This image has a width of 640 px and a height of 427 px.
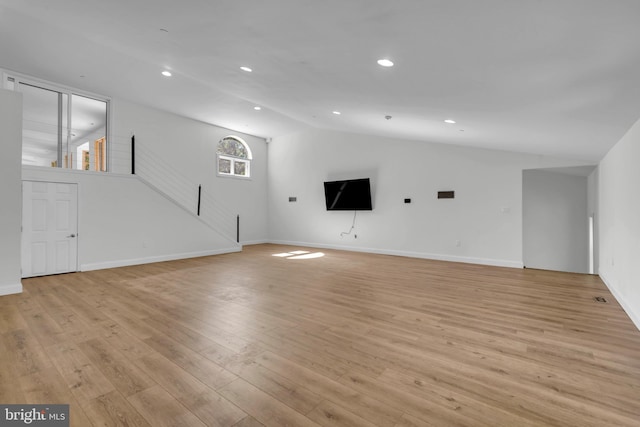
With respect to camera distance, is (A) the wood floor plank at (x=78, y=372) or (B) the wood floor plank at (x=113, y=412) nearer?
(B) the wood floor plank at (x=113, y=412)

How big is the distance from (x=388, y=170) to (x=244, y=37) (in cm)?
565

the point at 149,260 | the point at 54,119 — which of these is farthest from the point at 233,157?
the point at 54,119

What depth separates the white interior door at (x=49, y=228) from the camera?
5293 millimetres

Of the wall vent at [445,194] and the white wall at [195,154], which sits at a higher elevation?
the white wall at [195,154]

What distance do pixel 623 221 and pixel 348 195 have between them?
5842 millimetres

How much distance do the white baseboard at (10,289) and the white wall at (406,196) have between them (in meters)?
6.88

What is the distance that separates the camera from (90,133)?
8.58m

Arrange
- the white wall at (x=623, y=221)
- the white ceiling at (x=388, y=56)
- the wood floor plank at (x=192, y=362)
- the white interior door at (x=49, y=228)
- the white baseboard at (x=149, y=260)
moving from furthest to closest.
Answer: the white baseboard at (x=149, y=260)
the white interior door at (x=49, y=228)
the white wall at (x=623, y=221)
the wood floor plank at (x=192, y=362)
the white ceiling at (x=388, y=56)

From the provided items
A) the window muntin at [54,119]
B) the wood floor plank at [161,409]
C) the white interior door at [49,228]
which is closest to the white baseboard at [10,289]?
the white interior door at [49,228]

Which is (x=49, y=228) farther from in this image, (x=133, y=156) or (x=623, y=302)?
(x=623, y=302)

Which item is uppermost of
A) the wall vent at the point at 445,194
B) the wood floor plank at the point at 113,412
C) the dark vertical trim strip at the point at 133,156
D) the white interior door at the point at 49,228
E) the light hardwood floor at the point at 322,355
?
the dark vertical trim strip at the point at 133,156

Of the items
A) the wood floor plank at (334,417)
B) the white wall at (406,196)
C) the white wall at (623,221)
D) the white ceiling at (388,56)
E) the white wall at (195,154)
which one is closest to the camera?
the wood floor plank at (334,417)

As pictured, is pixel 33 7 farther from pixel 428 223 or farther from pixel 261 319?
pixel 428 223

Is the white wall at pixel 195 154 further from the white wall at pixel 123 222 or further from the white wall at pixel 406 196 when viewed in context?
the white wall at pixel 123 222
